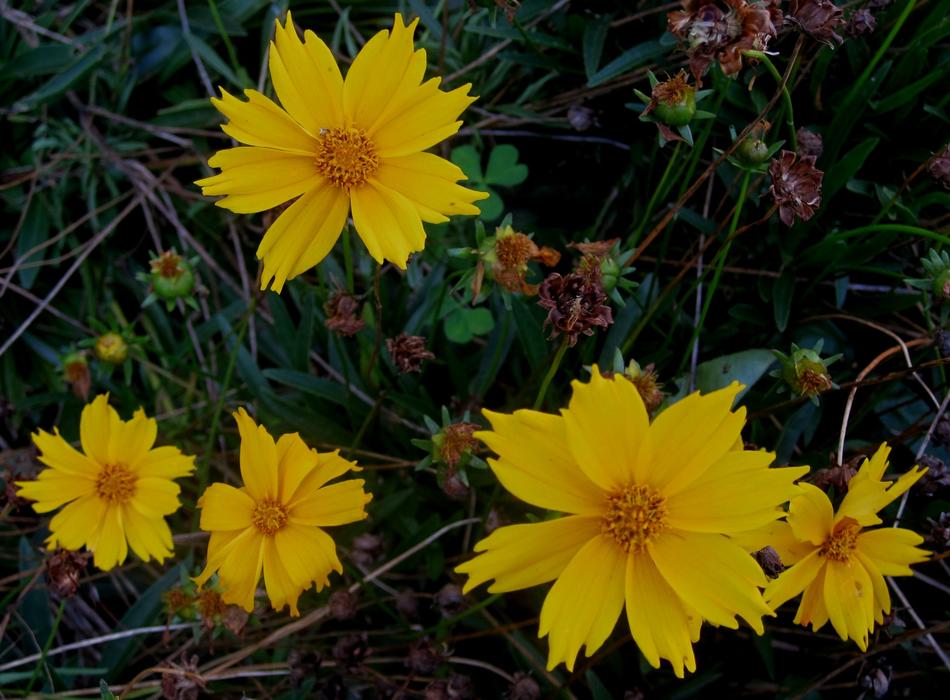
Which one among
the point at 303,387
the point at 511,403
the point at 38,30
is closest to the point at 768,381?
the point at 511,403

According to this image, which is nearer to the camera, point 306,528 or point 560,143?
point 306,528

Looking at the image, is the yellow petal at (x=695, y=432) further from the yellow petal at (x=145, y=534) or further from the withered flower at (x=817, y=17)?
the yellow petal at (x=145, y=534)

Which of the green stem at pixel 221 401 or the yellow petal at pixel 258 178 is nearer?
the yellow petal at pixel 258 178

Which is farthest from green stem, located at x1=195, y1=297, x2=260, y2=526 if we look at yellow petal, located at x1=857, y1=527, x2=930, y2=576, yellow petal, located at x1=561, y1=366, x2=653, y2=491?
yellow petal, located at x1=857, y1=527, x2=930, y2=576

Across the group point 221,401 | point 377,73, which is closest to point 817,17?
point 377,73

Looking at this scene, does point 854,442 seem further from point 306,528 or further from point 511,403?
point 306,528

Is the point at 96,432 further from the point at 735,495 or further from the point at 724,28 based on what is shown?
the point at 724,28

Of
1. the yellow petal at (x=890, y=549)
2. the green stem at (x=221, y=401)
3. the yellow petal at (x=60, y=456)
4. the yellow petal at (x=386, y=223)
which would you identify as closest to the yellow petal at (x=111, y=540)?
the yellow petal at (x=60, y=456)
